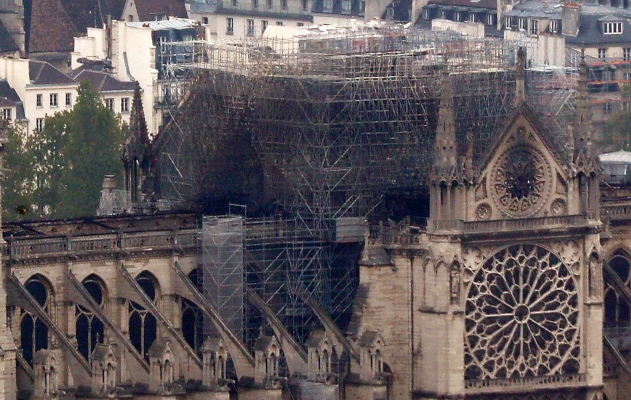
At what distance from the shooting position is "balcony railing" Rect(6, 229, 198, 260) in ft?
610

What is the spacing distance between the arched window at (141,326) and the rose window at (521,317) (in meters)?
11.9

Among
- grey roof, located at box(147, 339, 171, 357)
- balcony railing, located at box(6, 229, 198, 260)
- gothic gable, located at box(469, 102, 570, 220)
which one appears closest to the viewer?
grey roof, located at box(147, 339, 171, 357)

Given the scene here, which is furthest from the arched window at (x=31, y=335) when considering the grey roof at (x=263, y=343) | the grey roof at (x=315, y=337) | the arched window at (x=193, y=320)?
the grey roof at (x=315, y=337)

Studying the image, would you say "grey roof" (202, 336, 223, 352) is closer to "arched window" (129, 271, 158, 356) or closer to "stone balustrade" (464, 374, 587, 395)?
"arched window" (129, 271, 158, 356)

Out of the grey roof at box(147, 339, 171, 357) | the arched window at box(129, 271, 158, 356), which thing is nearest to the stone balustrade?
the arched window at box(129, 271, 158, 356)

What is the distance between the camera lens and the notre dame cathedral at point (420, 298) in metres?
187

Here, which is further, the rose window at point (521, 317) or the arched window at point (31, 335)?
the rose window at point (521, 317)

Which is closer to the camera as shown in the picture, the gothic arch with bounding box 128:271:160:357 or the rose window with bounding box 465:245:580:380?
the gothic arch with bounding box 128:271:160:357

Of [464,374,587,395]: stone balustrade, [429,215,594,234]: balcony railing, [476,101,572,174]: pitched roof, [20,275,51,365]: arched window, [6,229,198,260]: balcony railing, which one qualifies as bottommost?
[464,374,587,395]: stone balustrade

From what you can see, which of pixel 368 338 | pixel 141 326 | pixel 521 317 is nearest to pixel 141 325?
pixel 141 326

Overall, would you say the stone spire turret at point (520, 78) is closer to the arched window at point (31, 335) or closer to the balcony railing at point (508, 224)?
the balcony railing at point (508, 224)

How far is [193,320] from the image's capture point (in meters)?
192

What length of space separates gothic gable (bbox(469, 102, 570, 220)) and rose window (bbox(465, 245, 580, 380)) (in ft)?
5.26

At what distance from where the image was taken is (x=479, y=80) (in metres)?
196
